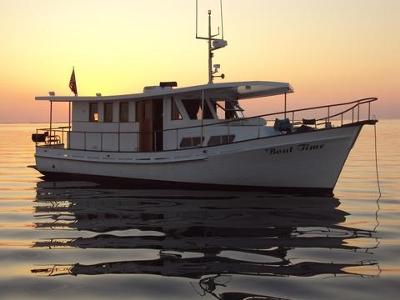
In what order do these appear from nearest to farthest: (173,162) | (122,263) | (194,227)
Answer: (122,263) → (194,227) → (173,162)

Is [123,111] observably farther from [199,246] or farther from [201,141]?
[199,246]

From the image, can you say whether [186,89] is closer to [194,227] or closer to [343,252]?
[194,227]

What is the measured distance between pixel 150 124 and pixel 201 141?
2.65m

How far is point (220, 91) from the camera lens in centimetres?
1633

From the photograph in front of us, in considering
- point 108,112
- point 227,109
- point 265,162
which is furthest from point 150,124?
point 265,162

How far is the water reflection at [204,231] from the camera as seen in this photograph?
7301mm

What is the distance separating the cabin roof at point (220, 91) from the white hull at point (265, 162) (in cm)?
195

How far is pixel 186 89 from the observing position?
15758 mm

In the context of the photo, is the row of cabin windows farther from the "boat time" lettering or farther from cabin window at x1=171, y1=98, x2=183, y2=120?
the "boat time" lettering

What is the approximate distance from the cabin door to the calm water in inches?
96.2

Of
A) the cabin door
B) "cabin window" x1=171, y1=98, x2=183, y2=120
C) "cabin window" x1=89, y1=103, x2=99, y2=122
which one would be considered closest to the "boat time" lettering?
"cabin window" x1=171, y1=98, x2=183, y2=120

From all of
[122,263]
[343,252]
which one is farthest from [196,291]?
[343,252]

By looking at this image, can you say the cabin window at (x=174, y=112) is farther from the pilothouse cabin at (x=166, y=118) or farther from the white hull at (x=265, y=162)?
the white hull at (x=265, y=162)

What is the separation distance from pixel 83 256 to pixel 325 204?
25.4ft
